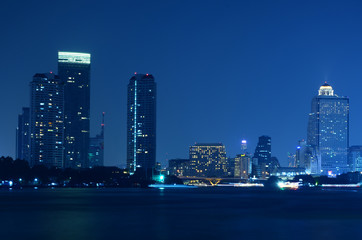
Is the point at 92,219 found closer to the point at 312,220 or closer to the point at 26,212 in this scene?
the point at 26,212

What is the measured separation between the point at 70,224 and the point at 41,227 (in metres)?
5.35

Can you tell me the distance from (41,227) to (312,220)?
38.8m

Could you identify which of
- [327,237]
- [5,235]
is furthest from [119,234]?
[327,237]

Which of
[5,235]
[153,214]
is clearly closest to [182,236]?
[5,235]

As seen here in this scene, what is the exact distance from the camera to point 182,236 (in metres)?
71.8

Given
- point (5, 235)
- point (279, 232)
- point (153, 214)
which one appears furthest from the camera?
point (153, 214)

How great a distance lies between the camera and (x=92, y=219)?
3684 inches

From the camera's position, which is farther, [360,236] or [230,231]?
[230,231]

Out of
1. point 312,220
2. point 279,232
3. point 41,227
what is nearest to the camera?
point 279,232

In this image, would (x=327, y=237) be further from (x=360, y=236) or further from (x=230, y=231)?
(x=230, y=231)

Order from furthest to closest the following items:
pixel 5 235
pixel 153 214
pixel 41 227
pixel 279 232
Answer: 1. pixel 153 214
2. pixel 41 227
3. pixel 279 232
4. pixel 5 235

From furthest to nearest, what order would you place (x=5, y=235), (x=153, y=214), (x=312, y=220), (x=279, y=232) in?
1. (x=153, y=214)
2. (x=312, y=220)
3. (x=279, y=232)
4. (x=5, y=235)

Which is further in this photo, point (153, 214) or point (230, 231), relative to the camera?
point (153, 214)

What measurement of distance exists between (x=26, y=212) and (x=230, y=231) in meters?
42.4
